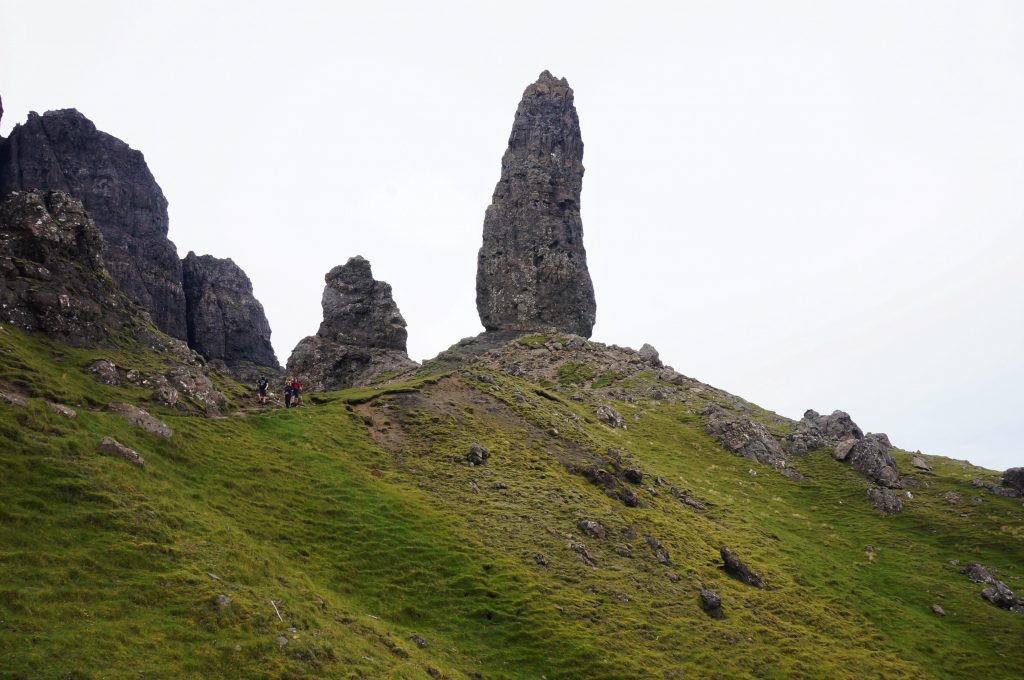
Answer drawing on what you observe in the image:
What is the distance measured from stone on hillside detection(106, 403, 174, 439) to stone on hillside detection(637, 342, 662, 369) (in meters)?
79.9

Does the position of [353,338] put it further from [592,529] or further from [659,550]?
[659,550]

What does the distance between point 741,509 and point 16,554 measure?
5535cm

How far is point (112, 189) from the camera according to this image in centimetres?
13200

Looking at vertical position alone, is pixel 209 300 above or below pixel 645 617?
above

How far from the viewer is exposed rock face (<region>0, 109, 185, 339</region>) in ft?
400

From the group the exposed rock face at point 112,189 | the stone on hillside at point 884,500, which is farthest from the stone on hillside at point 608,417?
the exposed rock face at point 112,189

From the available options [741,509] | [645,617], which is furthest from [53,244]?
[741,509]

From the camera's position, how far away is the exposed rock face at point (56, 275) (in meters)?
41.3

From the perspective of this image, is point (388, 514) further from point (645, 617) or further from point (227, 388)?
point (227, 388)

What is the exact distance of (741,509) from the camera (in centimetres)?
6153

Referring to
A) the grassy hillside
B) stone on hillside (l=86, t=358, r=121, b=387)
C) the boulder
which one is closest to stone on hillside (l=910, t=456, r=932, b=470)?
the grassy hillside

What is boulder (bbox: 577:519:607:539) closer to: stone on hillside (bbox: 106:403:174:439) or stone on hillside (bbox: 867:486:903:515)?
stone on hillside (bbox: 106:403:174:439)

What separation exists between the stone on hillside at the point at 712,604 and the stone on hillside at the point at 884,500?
34.8m

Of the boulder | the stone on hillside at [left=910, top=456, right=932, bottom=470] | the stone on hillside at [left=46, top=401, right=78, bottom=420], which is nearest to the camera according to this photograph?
the stone on hillside at [left=46, top=401, right=78, bottom=420]
